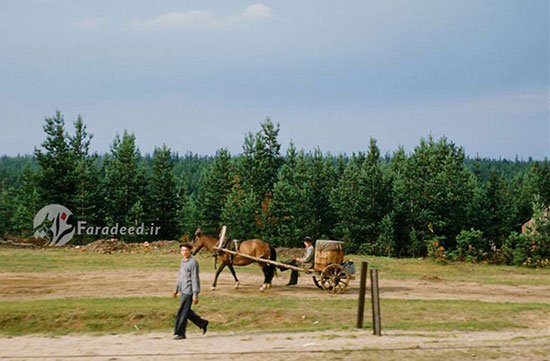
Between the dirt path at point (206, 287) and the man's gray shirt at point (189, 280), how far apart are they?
284 inches

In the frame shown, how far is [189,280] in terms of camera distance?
11961 mm

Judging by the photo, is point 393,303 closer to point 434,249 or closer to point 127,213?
point 434,249

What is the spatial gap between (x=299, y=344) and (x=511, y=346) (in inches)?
177

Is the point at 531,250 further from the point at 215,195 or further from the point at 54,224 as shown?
the point at 54,224

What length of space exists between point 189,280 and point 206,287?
350 inches

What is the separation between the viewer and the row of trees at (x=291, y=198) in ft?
137

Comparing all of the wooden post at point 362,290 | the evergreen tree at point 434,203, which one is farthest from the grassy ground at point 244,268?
the wooden post at point 362,290

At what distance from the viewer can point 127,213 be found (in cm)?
4494

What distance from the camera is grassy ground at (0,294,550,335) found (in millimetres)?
14633

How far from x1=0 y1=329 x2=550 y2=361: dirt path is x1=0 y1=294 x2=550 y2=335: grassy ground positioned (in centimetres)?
131

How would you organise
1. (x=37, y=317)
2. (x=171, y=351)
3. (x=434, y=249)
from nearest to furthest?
(x=171, y=351) → (x=37, y=317) → (x=434, y=249)

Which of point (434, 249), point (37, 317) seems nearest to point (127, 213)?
point (434, 249)

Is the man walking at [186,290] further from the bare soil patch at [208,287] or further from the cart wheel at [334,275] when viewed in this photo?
the cart wheel at [334,275]

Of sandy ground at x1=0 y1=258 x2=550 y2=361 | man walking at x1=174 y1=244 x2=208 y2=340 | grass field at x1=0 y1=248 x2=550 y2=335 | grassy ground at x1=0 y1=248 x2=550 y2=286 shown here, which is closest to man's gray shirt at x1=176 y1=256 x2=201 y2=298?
man walking at x1=174 y1=244 x2=208 y2=340
